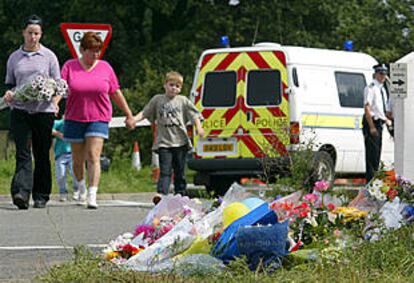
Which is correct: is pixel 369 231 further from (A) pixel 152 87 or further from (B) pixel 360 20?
(B) pixel 360 20

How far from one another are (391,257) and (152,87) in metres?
23.2

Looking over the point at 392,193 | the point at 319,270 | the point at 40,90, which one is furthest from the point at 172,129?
the point at 319,270

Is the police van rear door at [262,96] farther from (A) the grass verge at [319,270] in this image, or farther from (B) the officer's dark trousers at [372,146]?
(A) the grass verge at [319,270]

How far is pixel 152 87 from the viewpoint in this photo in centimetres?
2969

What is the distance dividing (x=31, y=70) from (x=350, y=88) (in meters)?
7.30

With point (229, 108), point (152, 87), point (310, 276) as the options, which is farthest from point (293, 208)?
point (152, 87)

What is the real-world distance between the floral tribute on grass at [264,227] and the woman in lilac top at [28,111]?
5372mm

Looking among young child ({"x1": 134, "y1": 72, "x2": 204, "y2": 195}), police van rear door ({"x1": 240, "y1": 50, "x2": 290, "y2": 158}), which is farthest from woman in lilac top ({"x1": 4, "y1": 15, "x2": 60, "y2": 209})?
police van rear door ({"x1": 240, "y1": 50, "x2": 290, "y2": 158})

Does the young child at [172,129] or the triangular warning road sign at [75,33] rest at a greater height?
the triangular warning road sign at [75,33]

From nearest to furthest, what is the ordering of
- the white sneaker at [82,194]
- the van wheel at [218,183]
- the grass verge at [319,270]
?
the grass verge at [319,270] < the white sneaker at [82,194] < the van wheel at [218,183]

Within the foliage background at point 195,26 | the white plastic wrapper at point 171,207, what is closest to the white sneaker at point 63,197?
the white plastic wrapper at point 171,207

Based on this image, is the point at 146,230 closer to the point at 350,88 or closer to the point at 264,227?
the point at 264,227

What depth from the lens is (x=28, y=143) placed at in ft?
43.8

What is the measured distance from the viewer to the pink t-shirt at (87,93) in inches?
531
